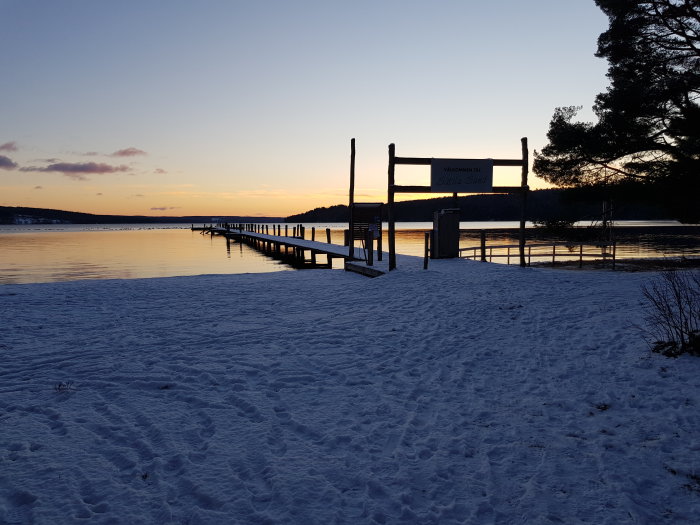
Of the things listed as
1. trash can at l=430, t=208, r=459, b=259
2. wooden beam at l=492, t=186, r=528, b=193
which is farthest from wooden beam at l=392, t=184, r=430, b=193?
trash can at l=430, t=208, r=459, b=259

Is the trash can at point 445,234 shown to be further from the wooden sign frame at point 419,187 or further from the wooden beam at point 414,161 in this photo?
the wooden beam at point 414,161

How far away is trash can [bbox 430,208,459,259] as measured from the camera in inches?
771

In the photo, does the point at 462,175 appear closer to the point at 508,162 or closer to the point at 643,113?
the point at 508,162

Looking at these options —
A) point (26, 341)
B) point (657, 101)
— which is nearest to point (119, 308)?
point (26, 341)

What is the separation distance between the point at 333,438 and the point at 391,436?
56cm

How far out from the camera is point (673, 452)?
3834mm

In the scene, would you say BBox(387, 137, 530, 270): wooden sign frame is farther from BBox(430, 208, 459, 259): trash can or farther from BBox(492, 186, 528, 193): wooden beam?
BBox(430, 208, 459, 259): trash can

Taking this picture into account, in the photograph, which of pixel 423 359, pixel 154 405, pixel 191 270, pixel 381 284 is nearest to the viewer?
pixel 154 405

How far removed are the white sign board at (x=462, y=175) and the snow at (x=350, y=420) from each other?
636cm

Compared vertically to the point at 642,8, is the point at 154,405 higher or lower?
lower

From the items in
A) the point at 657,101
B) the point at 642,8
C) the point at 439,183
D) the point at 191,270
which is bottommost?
the point at 191,270

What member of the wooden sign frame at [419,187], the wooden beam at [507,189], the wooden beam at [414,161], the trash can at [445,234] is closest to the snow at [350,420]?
the wooden sign frame at [419,187]

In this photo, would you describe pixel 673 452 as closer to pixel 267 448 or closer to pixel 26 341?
pixel 267 448

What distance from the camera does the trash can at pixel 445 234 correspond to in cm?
1959
